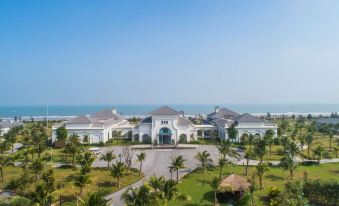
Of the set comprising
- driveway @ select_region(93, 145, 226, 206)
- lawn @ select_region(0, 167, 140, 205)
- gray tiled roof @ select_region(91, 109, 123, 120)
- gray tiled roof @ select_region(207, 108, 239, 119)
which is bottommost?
lawn @ select_region(0, 167, 140, 205)

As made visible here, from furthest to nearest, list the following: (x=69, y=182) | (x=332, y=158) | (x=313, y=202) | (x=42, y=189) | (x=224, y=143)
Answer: (x=332, y=158) < (x=224, y=143) < (x=69, y=182) < (x=313, y=202) < (x=42, y=189)

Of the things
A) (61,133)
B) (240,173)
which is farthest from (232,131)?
(61,133)

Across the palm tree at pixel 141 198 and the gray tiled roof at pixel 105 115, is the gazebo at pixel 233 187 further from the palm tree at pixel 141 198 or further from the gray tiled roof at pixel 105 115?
the gray tiled roof at pixel 105 115

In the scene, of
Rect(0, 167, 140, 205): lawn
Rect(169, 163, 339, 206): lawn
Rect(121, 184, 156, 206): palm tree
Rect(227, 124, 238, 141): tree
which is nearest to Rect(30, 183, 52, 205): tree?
Rect(121, 184, 156, 206): palm tree

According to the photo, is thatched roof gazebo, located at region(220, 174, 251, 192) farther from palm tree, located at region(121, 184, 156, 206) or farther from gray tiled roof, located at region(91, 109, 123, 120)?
gray tiled roof, located at region(91, 109, 123, 120)

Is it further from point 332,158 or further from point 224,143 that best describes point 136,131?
point 332,158

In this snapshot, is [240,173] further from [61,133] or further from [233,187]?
[61,133]

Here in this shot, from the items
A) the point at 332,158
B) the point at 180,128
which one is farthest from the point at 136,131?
the point at 332,158
